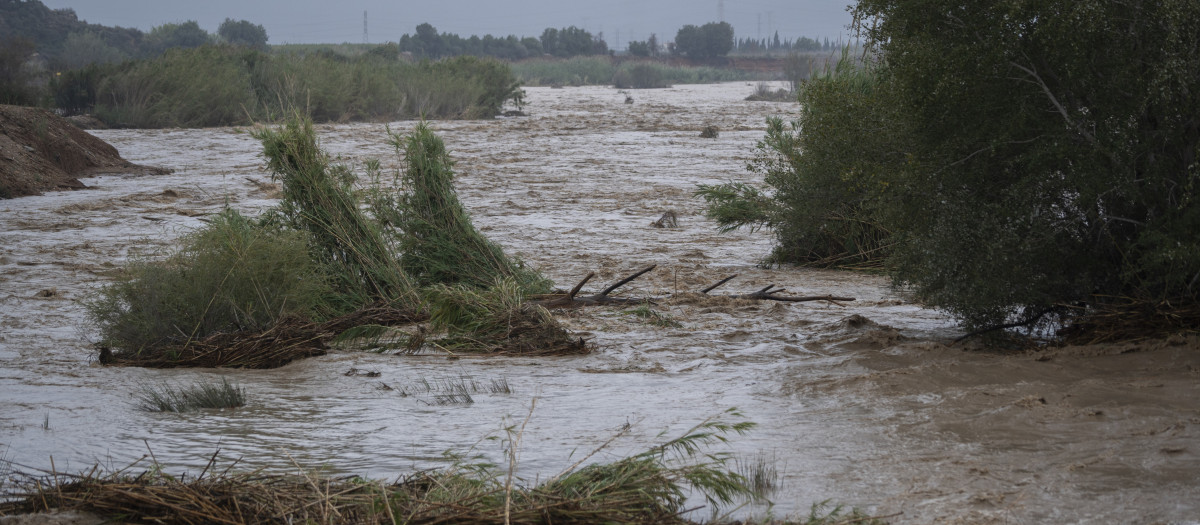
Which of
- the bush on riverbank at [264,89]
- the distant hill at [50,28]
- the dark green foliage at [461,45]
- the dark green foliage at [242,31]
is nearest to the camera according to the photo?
the bush on riverbank at [264,89]

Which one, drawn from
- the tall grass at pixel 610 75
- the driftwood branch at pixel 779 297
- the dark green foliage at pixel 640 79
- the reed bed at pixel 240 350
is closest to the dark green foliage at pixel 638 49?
the tall grass at pixel 610 75

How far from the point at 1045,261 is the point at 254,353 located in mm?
5681

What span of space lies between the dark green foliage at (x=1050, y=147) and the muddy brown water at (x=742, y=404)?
0.56 m

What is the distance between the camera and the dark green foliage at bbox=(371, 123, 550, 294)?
10.0 metres

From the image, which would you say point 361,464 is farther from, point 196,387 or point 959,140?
point 959,140

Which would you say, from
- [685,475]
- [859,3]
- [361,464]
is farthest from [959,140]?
[361,464]

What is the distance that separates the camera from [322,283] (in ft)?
30.8

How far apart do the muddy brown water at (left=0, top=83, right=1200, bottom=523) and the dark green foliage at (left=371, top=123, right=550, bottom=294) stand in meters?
1.14

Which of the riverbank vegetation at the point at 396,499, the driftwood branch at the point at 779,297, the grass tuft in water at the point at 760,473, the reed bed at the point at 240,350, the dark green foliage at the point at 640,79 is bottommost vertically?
the reed bed at the point at 240,350

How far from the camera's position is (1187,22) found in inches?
259

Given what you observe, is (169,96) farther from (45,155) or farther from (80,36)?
(80,36)

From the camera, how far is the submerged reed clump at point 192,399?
645cm

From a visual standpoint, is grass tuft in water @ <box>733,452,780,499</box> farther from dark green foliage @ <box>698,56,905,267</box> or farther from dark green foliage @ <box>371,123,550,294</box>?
dark green foliage @ <box>371,123,550,294</box>

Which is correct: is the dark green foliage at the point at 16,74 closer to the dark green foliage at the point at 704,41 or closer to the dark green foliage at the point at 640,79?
the dark green foliage at the point at 640,79
